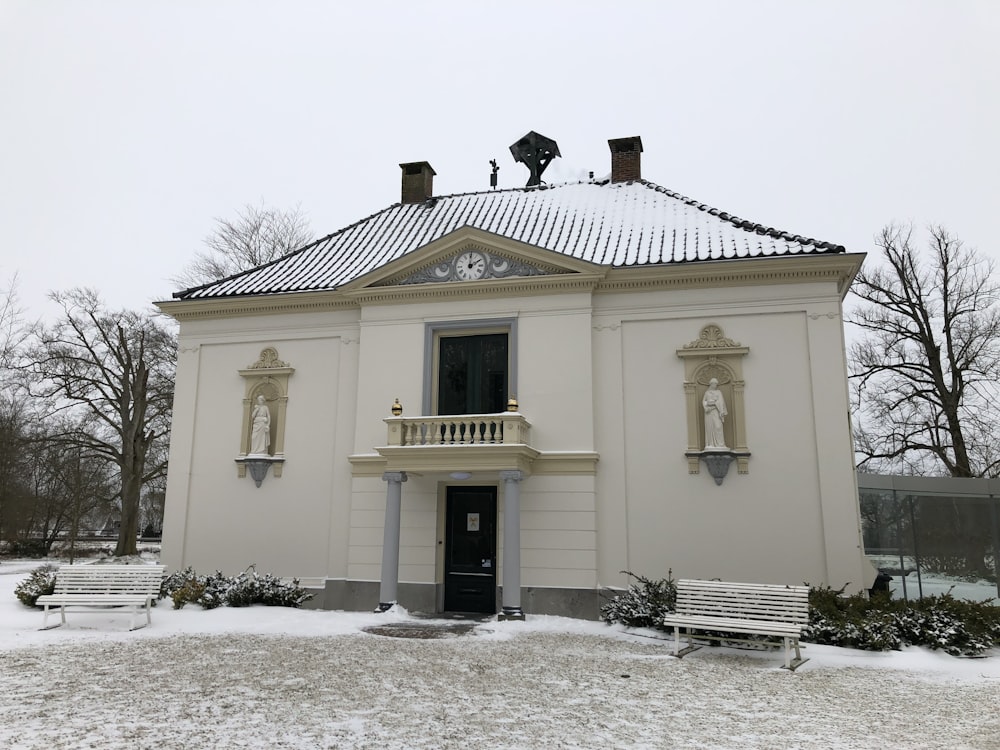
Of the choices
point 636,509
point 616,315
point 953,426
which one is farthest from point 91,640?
point 953,426

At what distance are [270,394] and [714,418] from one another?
10308 millimetres

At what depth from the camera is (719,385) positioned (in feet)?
49.8

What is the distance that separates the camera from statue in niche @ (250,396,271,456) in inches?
682

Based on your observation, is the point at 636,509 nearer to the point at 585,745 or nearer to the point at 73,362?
the point at 585,745

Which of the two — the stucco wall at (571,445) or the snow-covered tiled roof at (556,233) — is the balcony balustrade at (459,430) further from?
the snow-covered tiled roof at (556,233)

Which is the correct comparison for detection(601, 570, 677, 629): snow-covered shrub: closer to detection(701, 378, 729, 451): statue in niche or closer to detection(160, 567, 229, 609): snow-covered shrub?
detection(701, 378, 729, 451): statue in niche

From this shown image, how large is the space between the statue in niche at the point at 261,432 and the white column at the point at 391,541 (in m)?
3.67

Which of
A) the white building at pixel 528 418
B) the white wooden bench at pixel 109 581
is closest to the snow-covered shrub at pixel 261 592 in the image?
the white building at pixel 528 418

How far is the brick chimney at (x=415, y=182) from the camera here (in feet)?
72.0

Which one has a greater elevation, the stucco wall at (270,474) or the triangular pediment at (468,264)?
the triangular pediment at (468,264)

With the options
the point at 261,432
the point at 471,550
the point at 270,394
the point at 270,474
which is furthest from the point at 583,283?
the point at 270,474

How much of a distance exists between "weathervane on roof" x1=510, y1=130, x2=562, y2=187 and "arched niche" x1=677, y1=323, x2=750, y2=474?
30.1 feet

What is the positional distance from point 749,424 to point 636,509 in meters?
2.86

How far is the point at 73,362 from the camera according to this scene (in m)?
30.6
